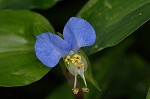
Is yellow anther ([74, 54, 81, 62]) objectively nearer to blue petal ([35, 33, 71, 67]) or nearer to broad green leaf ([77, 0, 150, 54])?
blue petal ([35, 33, 71, 67])

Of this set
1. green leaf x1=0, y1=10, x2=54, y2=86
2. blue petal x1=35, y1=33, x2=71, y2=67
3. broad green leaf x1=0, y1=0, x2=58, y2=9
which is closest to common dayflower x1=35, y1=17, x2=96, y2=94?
blue petal x1=35, y1=33, x2=71, y2=67

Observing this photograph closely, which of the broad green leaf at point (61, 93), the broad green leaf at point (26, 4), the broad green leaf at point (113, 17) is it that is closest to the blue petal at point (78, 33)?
the broad green leaf at point (113, 17)

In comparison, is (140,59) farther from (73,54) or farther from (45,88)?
(73,54)

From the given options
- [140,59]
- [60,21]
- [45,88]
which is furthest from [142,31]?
[45,88]

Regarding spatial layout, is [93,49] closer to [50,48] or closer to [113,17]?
[113,17]

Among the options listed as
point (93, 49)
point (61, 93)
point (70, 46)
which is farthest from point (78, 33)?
point (61, 93)

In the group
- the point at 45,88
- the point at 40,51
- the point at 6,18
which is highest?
the point at 6,18
